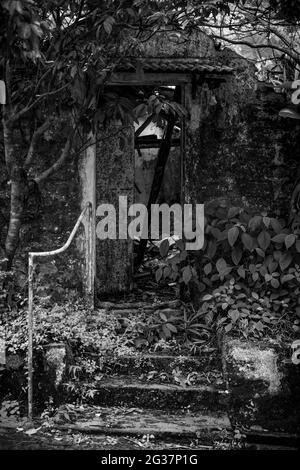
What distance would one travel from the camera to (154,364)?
5.02m

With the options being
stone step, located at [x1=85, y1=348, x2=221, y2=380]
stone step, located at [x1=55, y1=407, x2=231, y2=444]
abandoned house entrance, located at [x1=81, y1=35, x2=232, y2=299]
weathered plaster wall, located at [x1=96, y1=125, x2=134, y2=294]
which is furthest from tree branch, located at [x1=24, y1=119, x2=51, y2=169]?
stone step, located at [x1=55, y1=407, x2=231, y2=444]

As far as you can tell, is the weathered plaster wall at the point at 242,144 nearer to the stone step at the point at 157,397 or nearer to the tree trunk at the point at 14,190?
the tree trunk at the point at 14,190

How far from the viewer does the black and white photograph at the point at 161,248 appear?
4.37 meters

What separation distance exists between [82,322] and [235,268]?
1.53m

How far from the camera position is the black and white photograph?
4.37 meters

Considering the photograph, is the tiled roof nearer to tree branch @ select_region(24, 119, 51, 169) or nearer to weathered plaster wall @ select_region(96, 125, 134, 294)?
tree branch @ select_region(24, 119, 51, 169)

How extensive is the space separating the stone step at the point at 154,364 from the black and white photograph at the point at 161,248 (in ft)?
0.04

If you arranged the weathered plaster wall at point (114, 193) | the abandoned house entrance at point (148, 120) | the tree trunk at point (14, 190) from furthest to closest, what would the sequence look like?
the weathered plaster wall at point (114, 193) → the abandoned house entrance at point (148, 120) → the tree trunk at point (14, 190)

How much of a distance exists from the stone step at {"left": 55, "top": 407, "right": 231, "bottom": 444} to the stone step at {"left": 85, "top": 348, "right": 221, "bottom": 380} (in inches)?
17.5

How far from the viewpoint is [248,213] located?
18.4 ft

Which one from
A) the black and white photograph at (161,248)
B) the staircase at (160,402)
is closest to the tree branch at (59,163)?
the black and white photograph at (161,248)

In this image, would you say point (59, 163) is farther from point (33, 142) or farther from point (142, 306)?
point (142, 306)
